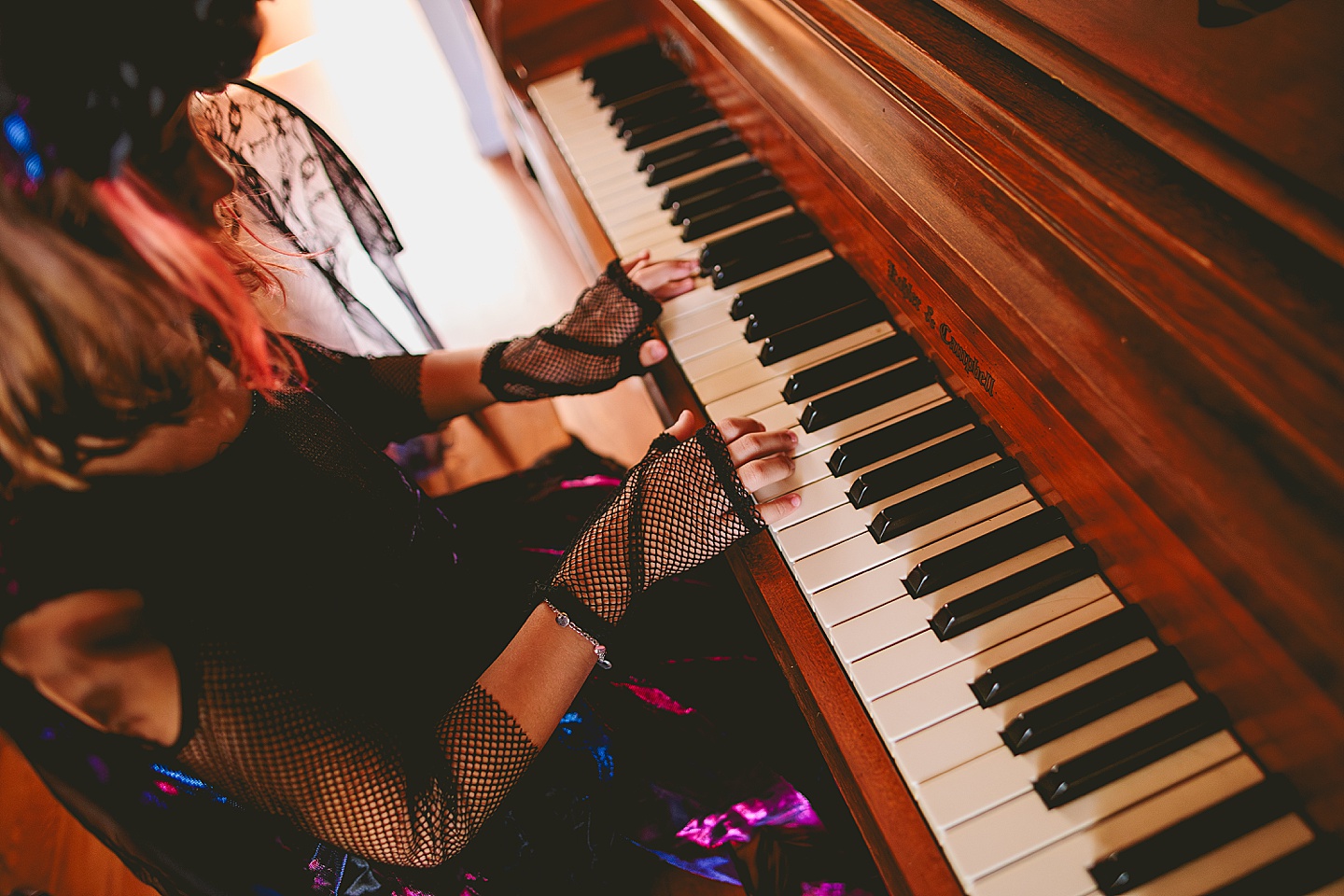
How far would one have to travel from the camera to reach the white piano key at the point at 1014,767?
0.79 meters

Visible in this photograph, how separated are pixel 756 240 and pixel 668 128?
445 millimetres

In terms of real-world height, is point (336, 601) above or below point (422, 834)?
above

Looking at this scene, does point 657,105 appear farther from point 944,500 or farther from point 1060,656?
point 1060,656

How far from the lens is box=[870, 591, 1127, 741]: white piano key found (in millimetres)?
845

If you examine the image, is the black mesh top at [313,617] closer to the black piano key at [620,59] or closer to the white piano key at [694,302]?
the white piano key at [694,302]

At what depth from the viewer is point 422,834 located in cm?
88

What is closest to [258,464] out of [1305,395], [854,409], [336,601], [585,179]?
[336,601]

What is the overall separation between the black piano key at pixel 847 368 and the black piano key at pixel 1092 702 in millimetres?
512

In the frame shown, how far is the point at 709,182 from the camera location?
149 centimetres

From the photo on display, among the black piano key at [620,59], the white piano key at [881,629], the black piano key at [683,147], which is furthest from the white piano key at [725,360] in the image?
the black piano key at [620,59]

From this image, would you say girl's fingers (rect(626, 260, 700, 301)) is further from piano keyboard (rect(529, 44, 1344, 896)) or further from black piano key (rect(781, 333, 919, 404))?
black piano key (rect(781, 333, 919, 404))

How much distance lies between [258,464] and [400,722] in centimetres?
41

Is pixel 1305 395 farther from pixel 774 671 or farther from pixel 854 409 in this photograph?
pixel 774 671

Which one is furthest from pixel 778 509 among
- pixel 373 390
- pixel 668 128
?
pixel 668 128
